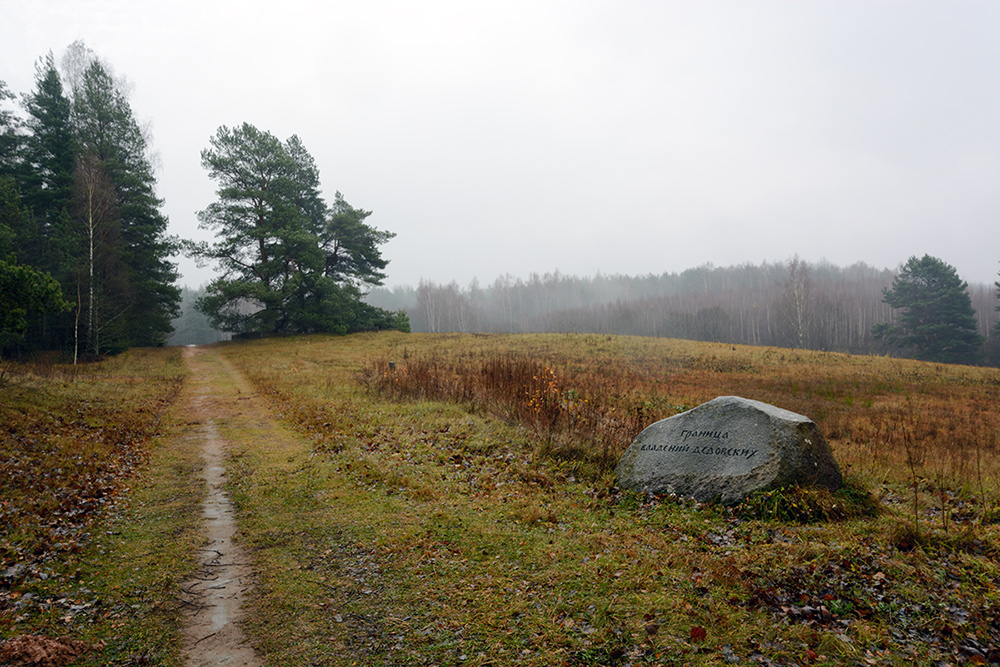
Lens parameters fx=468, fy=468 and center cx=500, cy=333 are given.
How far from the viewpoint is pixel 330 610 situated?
409 centimetres

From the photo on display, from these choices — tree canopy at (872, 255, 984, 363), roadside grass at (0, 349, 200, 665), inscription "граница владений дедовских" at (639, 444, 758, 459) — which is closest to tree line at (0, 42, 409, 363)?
roadside grass at (0, 349, 200, 665)

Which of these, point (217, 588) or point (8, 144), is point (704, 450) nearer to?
point (217, 588)

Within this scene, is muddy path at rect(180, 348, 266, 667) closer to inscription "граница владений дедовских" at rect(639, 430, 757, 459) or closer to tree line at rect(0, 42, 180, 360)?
inscription "граница владений дедовских" at rect(639, 430, 757, 459)

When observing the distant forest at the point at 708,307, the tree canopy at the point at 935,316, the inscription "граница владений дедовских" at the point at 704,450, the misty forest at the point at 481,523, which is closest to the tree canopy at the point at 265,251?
the misty forest at the point at 481,523

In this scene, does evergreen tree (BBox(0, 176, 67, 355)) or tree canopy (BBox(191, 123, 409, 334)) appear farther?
tree canopy (BBox(191, 123, 409, 334))

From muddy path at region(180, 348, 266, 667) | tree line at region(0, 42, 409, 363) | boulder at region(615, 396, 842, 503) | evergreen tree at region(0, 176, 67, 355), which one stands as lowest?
muddy path at region(180, 348, 266, 667)

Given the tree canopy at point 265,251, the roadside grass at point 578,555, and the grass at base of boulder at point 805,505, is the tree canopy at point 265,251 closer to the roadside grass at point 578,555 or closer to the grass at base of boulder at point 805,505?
the roadside grass at point 578,555

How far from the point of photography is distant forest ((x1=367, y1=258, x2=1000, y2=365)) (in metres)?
69.0

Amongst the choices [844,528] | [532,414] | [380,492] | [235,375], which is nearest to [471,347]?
[235,375]

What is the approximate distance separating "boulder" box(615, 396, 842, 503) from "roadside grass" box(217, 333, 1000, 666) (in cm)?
27

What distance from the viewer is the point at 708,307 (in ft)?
288

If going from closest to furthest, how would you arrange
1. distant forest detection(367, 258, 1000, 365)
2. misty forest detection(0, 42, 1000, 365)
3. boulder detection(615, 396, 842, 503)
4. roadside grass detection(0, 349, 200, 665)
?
1. roadside grass detection(0, 349, 200, 665)
2. boulder detection(615, 396, 842, 503)
3. misty forest detection(0, 42, 1000, 365)
4. distant forest detection(367, 258, 1000, 365)

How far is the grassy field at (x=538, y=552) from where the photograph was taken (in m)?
3.60

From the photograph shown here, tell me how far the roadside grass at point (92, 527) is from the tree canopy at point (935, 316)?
64035 millimetres
